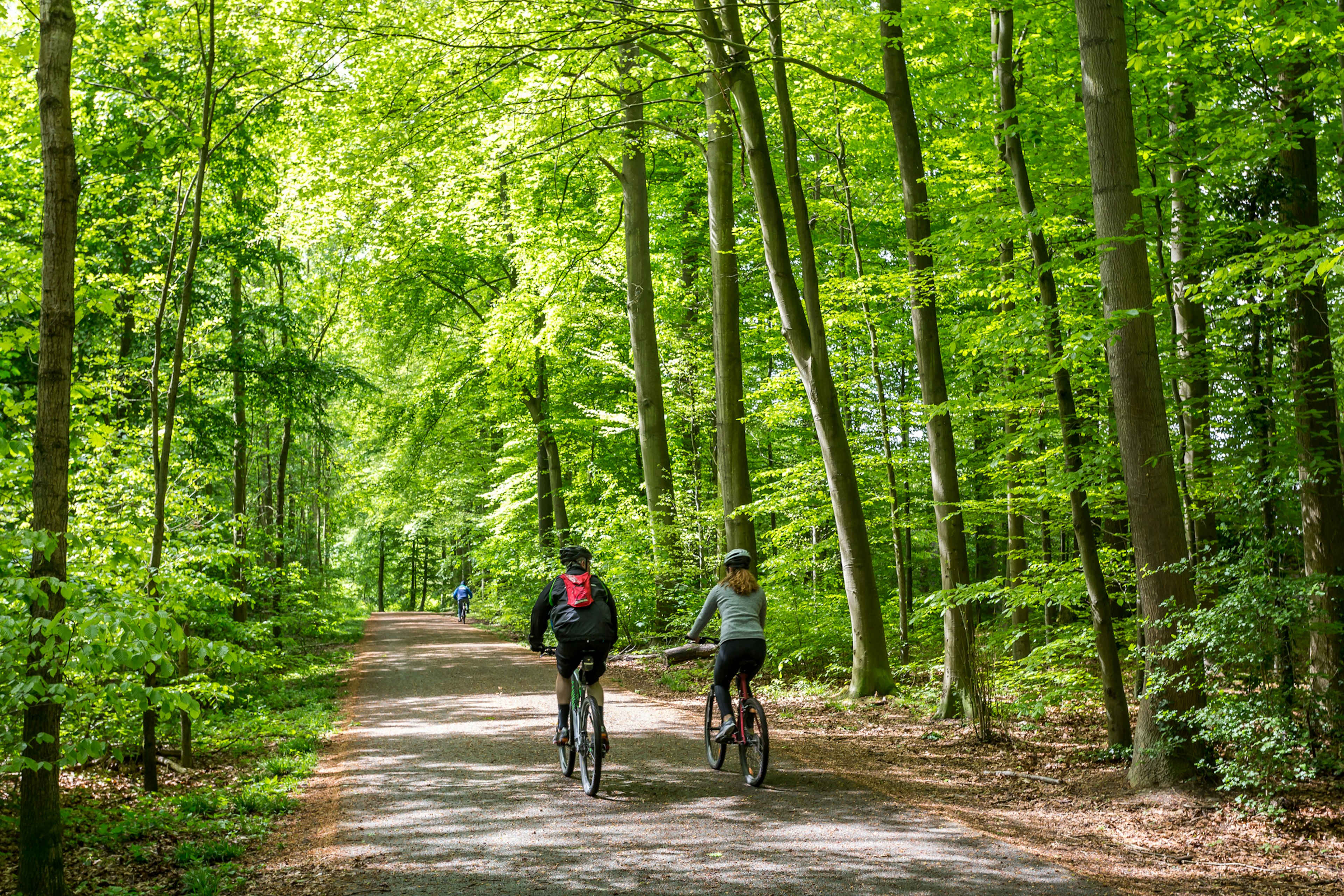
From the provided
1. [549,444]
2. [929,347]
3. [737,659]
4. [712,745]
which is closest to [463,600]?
[549,444]

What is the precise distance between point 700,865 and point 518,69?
10.4 meters

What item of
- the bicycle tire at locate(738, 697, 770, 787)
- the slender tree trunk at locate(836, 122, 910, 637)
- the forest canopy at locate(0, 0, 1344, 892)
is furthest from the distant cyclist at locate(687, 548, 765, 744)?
the slender tree trunk at locate(836, 122, 910, 637)

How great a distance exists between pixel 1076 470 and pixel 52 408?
796 cm

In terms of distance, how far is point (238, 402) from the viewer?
676 inches

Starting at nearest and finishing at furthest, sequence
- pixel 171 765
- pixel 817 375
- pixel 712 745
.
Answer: pixel 712 745 → pixel 171 765 → pixel 817 375

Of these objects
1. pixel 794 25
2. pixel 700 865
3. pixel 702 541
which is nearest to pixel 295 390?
pixel 702 541

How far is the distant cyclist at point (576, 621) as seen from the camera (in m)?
7.58

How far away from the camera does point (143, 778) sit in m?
8.42

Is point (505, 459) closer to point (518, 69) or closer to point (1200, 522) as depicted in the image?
point (518, 69)

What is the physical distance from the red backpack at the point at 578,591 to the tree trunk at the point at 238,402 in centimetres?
874

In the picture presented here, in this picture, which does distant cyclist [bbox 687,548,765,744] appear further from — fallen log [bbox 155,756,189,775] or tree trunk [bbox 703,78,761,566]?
tree trunk [bbox 703,78,761,566]

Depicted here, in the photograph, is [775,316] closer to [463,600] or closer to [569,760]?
[569,760]

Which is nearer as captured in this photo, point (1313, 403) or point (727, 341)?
point (1313, 403)

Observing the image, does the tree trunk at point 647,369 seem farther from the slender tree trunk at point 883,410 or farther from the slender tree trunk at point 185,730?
the slender tree trunk at point 185,730
